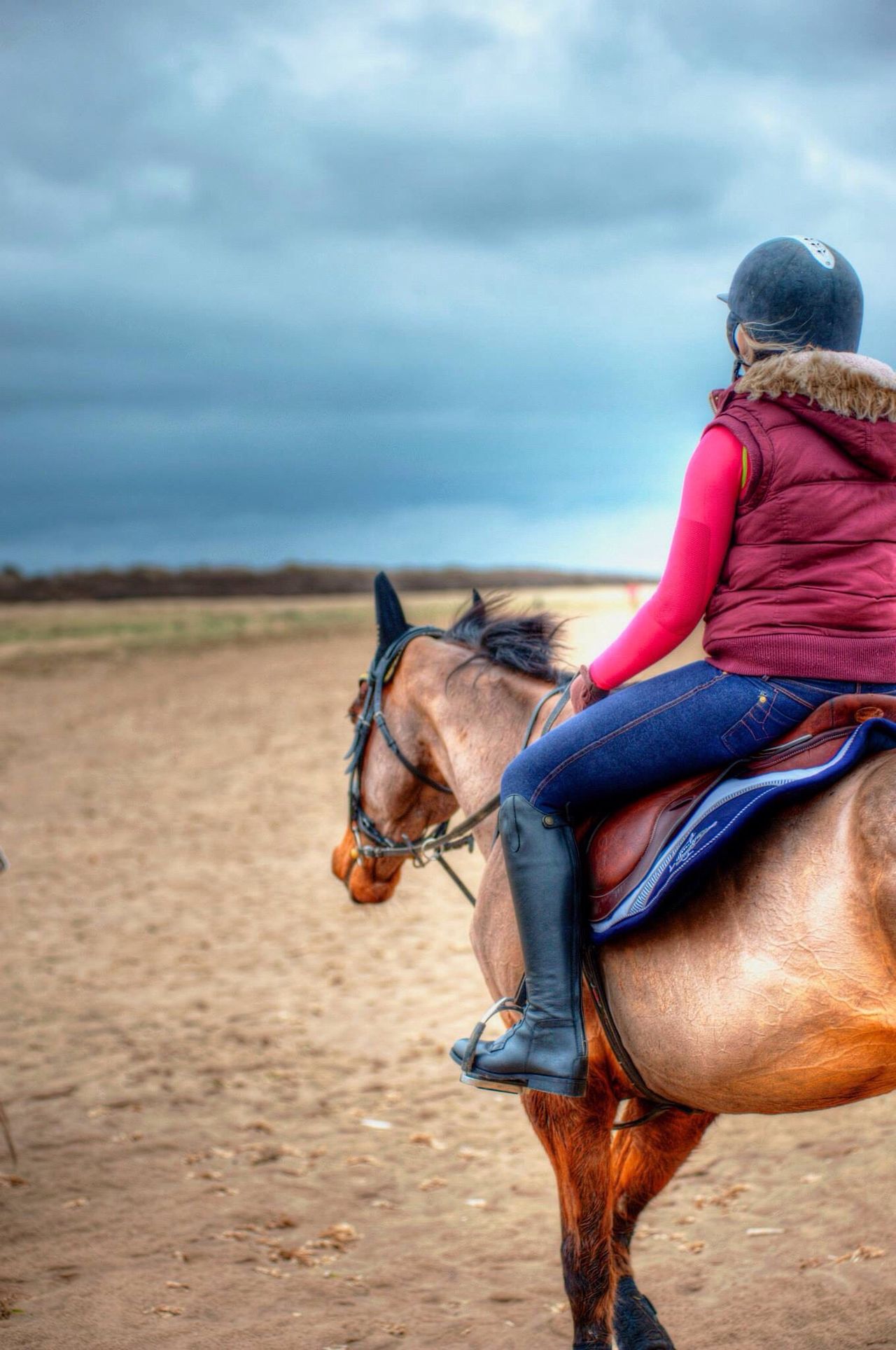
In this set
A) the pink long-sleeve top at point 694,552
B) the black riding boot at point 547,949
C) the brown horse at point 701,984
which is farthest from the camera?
the black riding boot at point 547,949

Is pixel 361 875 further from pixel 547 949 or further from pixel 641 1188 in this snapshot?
pixel 547 949

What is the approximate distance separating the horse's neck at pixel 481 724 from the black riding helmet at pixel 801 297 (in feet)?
4.76

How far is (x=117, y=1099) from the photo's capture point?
6543 mm

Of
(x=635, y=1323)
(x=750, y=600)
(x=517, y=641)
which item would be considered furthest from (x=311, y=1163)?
(x=750, y=600)

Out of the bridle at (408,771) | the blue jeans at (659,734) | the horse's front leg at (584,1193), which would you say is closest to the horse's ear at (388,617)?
the bridle at (408,771)

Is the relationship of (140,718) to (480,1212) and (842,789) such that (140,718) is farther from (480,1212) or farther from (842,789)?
(842,789)

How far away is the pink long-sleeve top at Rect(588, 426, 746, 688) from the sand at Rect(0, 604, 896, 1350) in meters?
2.61

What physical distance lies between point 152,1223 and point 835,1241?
2.89 meters

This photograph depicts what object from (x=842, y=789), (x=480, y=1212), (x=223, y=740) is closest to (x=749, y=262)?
(x=842, y=789)

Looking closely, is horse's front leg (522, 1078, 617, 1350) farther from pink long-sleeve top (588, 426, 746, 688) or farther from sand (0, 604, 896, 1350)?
pink long-sleeve top (588, 426, 746, 688)

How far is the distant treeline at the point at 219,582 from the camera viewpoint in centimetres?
4650

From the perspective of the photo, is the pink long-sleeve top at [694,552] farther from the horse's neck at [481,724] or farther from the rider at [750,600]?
the horse's neck at [481,724]

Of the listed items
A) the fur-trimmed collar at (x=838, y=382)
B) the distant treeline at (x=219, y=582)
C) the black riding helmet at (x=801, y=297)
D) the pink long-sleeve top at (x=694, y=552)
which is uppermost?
the black riding helmet at (x=801, y=297)

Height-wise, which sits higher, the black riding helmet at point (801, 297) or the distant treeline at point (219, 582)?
the black riding helmet at point (801, 297)
